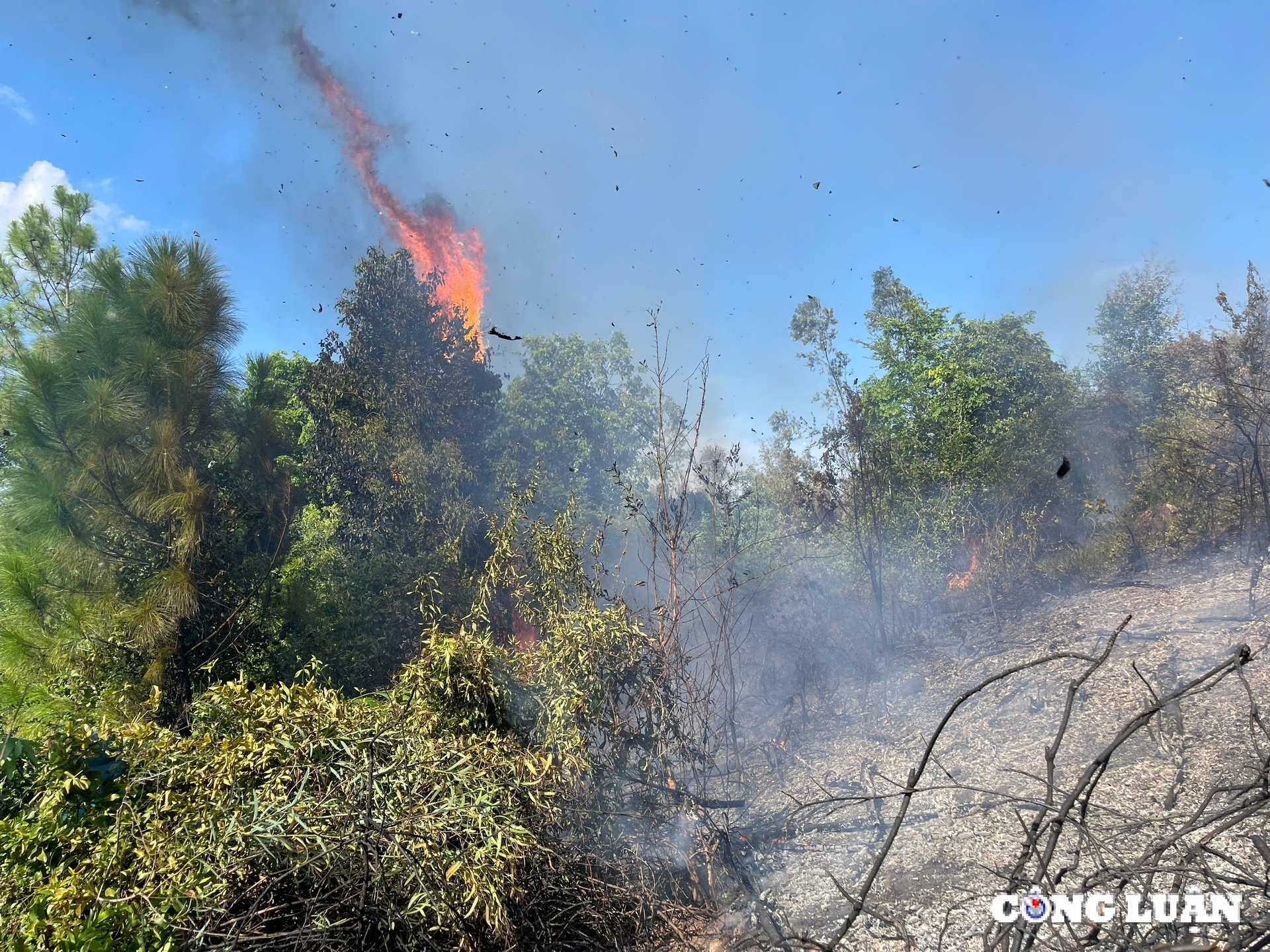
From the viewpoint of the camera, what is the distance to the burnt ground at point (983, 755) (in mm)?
4172

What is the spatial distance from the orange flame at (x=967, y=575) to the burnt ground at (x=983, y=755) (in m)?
1.73

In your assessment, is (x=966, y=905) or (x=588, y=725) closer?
(x=966, y=905)

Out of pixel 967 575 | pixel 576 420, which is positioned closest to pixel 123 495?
pixel 967 575

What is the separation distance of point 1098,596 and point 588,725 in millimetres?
7612

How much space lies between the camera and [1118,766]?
5066mm

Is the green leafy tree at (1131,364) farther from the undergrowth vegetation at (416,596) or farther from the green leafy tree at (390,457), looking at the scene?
the green leafy tree at (390,457)

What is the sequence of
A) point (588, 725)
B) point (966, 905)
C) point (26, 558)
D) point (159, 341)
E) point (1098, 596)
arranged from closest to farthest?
point (966, 905) → point (588, 725) → point (26, 558) → point (159, 341) → point (1098, 596)

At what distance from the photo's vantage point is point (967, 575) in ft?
38.1

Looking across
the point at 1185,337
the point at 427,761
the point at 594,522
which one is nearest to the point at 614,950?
the point at 427,761

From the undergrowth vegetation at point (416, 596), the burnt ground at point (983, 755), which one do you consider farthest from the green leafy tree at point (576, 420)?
the burnt ground at point (983, 755)

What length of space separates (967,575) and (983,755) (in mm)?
6037

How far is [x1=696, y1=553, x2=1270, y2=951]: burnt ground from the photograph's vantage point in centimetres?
417

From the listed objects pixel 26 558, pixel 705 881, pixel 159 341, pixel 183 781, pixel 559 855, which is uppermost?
pixel 159 341

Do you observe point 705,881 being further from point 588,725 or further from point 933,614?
point 933,614
